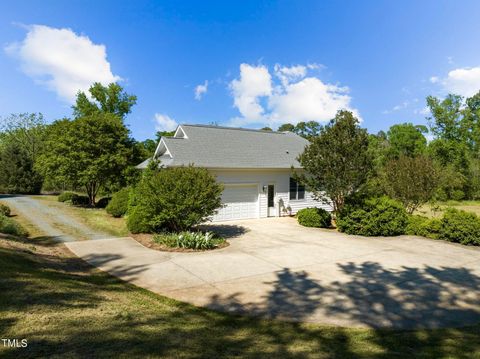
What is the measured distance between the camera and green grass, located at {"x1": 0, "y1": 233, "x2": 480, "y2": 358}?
11.6 ft

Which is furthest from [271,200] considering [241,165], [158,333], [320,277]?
[158,333]

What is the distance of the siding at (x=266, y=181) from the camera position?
58.0 ft

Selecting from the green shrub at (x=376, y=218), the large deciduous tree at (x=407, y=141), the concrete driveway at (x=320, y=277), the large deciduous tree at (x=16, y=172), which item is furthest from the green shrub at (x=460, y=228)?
the large deciduous tree at (x=16, y=172)

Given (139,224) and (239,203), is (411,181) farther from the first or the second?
(139,224)

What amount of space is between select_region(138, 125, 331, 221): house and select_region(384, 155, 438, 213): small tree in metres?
5.57

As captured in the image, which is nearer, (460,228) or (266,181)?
(460,228)

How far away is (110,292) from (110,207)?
13558mm

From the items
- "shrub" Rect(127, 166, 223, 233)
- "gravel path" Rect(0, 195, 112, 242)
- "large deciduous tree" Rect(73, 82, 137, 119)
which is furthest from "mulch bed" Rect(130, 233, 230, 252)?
"large deciduous tree" Rect(73, 82, 137, 119)

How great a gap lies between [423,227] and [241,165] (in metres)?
9.94

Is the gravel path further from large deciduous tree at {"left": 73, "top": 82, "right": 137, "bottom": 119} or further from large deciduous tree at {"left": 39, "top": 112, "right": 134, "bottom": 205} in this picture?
large deciduous tree at {"left": 73, "top": 82, "right": 137, "bottom": 119}

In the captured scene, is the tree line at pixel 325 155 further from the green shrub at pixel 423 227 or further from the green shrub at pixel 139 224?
the green shrub at pixel 139 224

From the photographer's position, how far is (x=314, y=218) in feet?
52.2

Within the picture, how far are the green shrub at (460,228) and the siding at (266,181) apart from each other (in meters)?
8.05

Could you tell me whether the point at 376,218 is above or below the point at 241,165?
below
